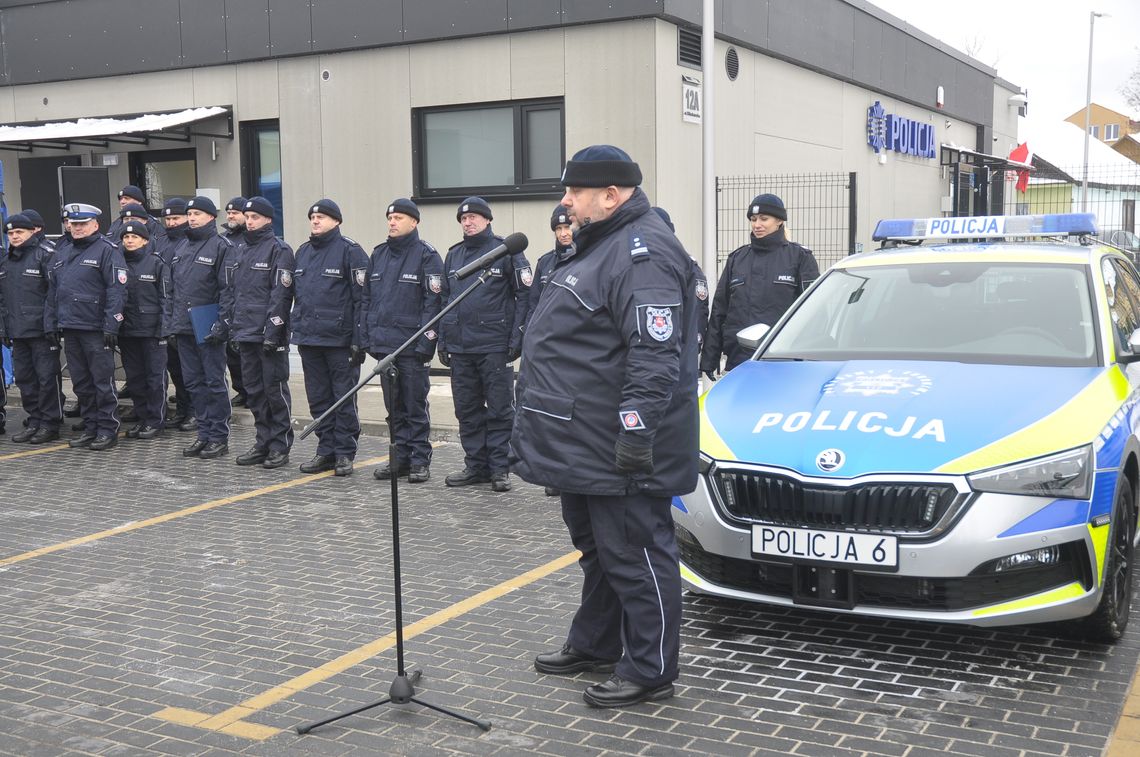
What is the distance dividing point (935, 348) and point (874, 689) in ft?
6.20

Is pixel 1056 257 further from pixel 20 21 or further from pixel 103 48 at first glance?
pixel 20 21

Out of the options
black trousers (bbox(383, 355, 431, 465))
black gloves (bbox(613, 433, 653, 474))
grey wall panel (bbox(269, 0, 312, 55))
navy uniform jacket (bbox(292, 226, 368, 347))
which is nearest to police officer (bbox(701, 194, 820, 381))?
black trousers (bbox(383, 355, 431, 465))

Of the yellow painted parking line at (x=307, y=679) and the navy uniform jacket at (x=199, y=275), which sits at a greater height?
the navy uniform jacket at (x=199, y=275)

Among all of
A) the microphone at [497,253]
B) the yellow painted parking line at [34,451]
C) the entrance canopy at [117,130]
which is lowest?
the yellow painted parking line at [34,451]

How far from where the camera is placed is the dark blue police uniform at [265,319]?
30.8 feet

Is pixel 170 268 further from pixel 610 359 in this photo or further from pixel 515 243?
pixel 610 359

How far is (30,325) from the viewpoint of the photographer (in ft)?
36.1

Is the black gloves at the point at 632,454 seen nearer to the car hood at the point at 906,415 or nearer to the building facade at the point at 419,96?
the car hood at the point at 906,415

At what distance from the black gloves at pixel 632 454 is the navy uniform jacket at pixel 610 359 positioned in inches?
3.5

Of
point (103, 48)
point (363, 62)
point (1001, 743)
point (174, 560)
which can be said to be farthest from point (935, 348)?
point (103, 48)

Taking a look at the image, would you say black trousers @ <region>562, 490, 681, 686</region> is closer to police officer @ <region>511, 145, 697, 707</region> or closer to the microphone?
police officer @ <region>511, 145, 697, 707</region>

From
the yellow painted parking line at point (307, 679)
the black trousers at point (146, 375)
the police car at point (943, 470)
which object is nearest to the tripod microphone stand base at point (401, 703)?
the yellow painted parking line at point (307, 679)

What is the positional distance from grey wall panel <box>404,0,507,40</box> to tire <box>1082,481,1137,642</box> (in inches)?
425

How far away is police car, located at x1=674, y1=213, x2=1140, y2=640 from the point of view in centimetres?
448
